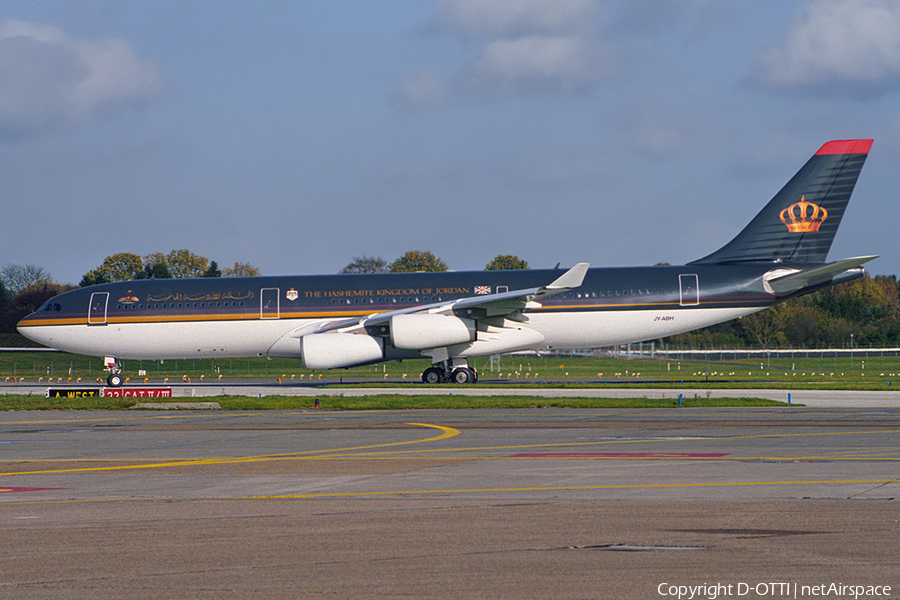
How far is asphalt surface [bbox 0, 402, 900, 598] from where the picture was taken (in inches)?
241

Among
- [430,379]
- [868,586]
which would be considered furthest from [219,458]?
[430,379]

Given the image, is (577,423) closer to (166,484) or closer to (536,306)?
(166,484)

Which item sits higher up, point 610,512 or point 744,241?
point 744,241

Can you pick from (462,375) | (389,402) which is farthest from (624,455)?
(462,375)

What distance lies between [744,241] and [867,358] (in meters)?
32.5

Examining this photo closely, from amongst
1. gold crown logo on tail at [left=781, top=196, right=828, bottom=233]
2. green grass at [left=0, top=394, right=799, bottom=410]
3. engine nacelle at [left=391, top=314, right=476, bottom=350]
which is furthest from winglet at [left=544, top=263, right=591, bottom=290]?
gold crown logo on tail at [left=781, top=196, right=828, bottom=233]

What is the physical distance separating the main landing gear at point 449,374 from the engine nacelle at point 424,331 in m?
2.01

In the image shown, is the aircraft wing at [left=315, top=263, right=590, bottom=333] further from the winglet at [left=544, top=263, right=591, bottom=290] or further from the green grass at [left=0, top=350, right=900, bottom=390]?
the green grass at [left=0, top=350, right=900, bottom=390]

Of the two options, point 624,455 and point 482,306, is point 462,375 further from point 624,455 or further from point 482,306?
point 624,455

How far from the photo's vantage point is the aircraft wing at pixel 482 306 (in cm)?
2942

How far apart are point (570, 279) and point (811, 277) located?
9079mm

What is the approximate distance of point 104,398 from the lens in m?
26.6

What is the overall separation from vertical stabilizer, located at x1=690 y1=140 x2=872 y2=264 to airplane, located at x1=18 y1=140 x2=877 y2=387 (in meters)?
0.04

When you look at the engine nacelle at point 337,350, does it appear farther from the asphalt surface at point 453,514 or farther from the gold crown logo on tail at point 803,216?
the gold crown logo on tail at point 803,216
